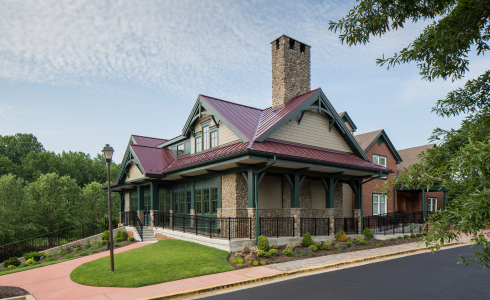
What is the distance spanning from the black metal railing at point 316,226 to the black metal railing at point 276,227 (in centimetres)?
61

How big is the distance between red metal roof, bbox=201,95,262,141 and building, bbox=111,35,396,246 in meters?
0.08

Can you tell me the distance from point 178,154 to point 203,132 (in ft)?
12.6

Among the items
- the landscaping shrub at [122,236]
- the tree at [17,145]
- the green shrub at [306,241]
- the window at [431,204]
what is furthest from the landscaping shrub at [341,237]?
the tree at [17,145]

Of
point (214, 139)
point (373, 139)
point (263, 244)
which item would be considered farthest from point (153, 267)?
point (373, 139)

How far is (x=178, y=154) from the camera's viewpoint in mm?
23047

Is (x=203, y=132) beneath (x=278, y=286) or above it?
above

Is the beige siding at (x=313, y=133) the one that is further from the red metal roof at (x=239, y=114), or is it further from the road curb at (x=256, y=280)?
the road curb at (x=256, y=280)

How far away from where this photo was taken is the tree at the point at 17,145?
222 feet

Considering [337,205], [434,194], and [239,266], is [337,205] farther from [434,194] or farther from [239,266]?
[434,194]

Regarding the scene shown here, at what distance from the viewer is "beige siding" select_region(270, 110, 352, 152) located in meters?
17.6

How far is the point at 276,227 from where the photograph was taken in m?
16.4

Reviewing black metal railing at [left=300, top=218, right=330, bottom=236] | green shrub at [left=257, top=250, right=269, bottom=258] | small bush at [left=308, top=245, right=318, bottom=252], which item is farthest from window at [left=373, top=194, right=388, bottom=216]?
green shrub at [left=257, top=250, right=269, bottom=258]

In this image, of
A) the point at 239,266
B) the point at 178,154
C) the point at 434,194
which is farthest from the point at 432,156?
the point at 434,194

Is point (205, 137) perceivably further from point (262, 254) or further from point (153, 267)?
point (153, 267)
